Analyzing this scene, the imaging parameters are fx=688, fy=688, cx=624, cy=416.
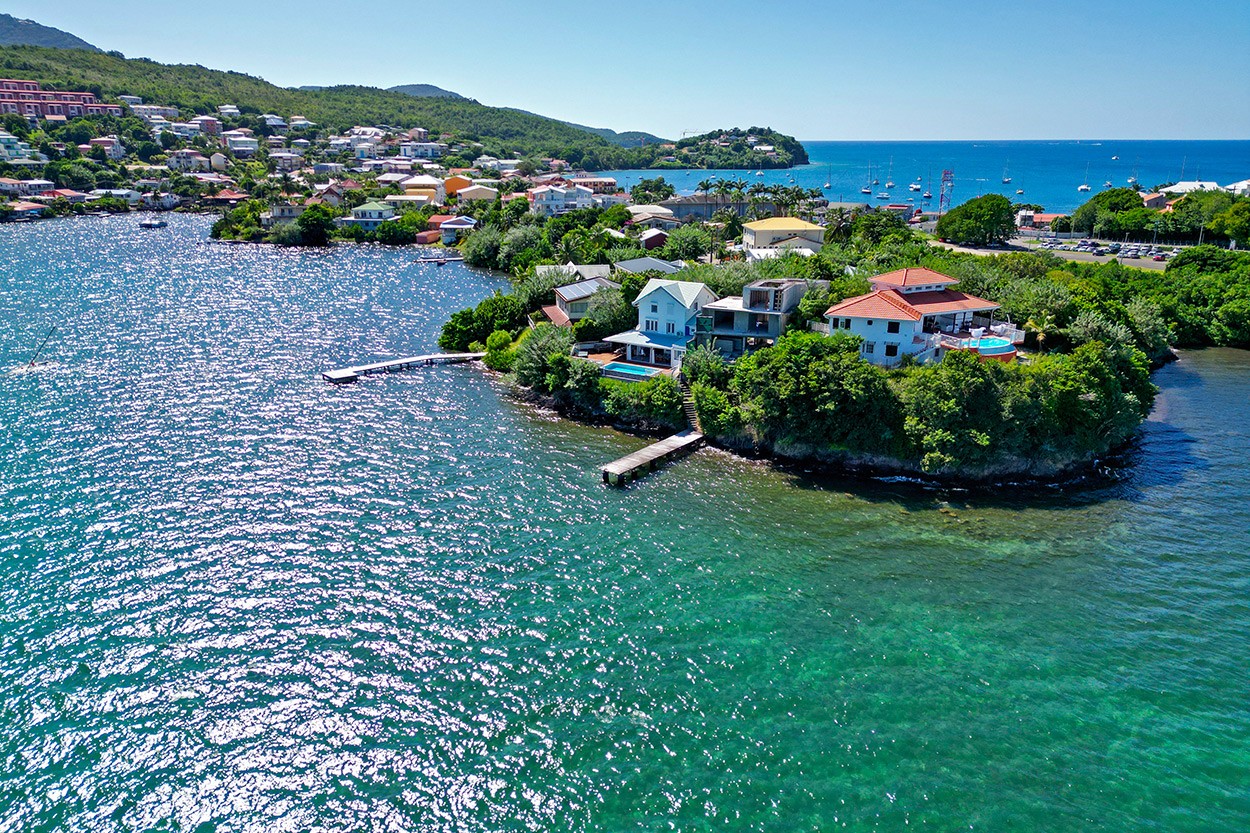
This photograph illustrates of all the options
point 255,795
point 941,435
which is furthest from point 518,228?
point 255,795

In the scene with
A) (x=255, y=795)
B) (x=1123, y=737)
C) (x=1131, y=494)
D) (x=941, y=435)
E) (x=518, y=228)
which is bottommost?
(x=255, y=795)

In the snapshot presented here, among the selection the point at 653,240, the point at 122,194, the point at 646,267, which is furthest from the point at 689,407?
the point at 122,194

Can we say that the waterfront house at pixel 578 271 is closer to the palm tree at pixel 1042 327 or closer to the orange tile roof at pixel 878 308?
the orange tile roof at pixel 878 308

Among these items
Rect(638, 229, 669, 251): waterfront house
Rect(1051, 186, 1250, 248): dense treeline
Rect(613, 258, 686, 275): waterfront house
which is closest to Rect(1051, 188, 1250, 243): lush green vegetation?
Rect(1051, 186, 1250, 248): dense treeline

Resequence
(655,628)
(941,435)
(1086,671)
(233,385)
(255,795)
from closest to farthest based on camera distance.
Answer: (255,795), (1086,671), (655,628), (941,435), (233,385)

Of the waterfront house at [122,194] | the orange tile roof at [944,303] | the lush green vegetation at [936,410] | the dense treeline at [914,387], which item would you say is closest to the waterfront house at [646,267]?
the dense treeline at [914,387]

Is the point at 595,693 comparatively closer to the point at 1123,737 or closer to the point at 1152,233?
the point at 1123,737
